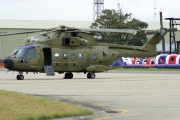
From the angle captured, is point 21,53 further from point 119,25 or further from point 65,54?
point 119,25

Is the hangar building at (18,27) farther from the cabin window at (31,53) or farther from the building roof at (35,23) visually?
the cabin window at (31,53)

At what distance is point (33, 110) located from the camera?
1666 cm

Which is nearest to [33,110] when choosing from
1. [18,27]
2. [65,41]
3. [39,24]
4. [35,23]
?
[65,41]

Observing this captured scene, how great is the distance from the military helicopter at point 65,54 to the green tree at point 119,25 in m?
69.0

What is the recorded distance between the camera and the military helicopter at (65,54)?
41.2 metres

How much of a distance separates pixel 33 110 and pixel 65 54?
86.1ft

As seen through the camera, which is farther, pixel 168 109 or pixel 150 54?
pixel 150 54

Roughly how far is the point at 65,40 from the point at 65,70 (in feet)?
7.18

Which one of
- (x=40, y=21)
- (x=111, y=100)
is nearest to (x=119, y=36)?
(x=40, y=21)

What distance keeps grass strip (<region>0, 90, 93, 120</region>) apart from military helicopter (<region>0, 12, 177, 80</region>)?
21062 millimetres

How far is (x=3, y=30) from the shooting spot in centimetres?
11975

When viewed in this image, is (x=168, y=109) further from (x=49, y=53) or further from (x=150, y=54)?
(x=150, y=54)

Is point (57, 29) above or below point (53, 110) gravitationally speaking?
above

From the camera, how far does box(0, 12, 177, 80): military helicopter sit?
4119cm
